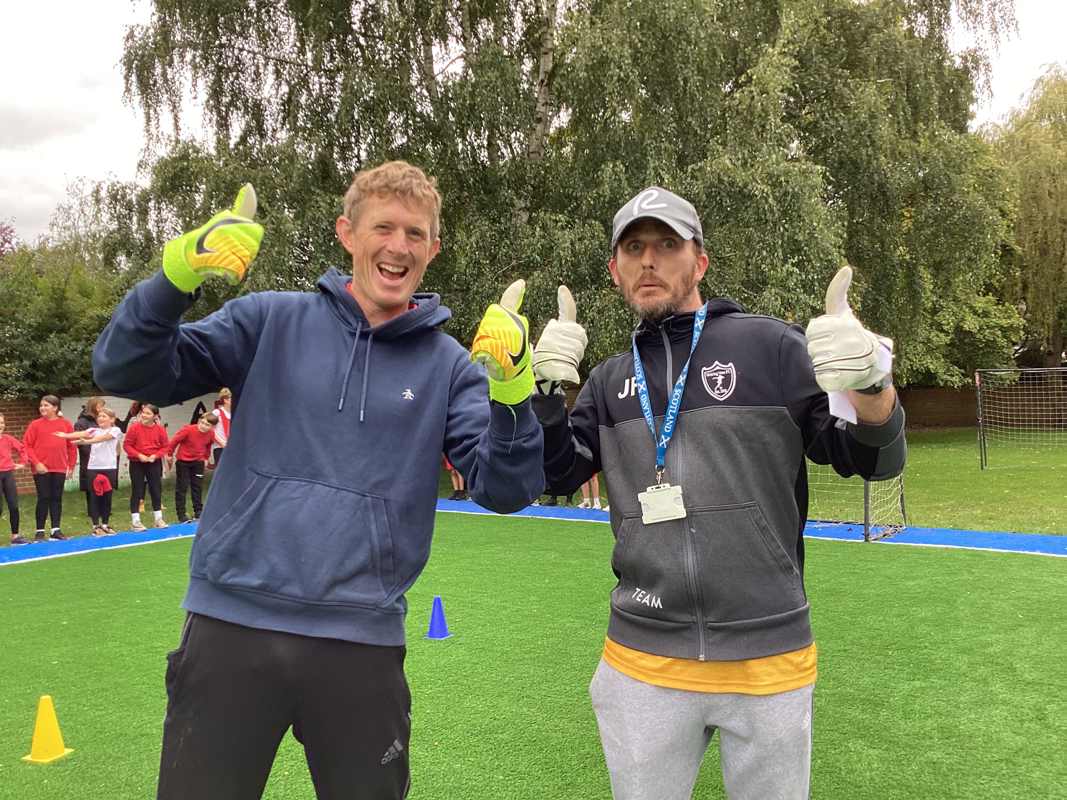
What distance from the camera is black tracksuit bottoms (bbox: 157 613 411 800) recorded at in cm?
171

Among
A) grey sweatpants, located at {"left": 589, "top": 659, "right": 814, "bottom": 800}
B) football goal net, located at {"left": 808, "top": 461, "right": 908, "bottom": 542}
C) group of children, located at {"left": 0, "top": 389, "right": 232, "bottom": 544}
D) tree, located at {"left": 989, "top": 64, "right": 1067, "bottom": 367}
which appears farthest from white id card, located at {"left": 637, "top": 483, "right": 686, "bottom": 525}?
tree, located at {"left": 989, "top": 64, "right": 1067, "bottom": 367}

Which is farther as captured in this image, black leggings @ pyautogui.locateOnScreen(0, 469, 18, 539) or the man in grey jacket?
black leggings @ pyautogui.locateOnScreen(0, 469, 18, 539)

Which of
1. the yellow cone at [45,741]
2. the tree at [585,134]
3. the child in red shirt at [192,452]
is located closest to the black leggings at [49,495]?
the child in red shirt at [192,452]

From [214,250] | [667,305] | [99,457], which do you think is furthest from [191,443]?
[667,305]

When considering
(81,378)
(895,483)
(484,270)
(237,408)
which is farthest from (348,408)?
(81,378)

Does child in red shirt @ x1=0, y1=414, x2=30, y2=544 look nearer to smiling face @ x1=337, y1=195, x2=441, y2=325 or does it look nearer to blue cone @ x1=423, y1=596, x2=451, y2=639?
blue cone @ x1=423, y1=596, x2=451, y2=639

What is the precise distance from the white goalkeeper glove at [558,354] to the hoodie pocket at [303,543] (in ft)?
1.71

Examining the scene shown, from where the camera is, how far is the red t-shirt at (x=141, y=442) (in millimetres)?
10773

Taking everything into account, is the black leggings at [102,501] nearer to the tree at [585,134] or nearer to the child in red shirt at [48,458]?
the child in red shirt at [48,458]

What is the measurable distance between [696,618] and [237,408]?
1.23 m

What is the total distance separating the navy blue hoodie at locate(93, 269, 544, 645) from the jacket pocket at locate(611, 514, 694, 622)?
28 centimetres

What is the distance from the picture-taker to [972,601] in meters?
6.05

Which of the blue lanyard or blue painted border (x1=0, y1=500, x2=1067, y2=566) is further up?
the blue lanyard

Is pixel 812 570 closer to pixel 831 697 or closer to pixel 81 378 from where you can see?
pixel 831 697
